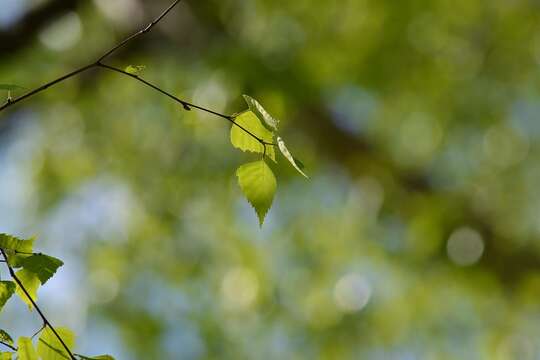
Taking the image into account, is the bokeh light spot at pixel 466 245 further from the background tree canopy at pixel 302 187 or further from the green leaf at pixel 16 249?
the green leaf at pixel 16 249

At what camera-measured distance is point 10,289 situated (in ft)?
2.92

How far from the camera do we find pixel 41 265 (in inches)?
36.3

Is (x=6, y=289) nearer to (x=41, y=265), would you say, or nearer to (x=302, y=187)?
(x=41, y=265)

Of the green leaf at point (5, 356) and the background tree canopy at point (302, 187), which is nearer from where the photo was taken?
the green leaf at point (5, 356)

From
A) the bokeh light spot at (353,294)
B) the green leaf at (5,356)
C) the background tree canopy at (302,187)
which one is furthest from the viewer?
the bokeh light spot at (353,294)

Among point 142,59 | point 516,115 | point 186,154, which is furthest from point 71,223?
point 516,115

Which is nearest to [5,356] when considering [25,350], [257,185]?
[25,350]

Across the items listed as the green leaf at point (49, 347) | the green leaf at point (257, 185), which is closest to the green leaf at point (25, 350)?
the green leaf at point (49, 347)

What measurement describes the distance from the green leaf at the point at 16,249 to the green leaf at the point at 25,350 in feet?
0.28

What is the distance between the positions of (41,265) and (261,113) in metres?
0.31

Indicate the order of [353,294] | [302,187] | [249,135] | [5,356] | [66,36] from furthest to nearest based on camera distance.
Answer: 1. [302,187]
2. [353,294]
3. [66,36]
4. [249,135]
5. [5,356]

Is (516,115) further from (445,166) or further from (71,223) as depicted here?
(71,223)

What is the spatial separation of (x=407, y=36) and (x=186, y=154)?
1.37 m

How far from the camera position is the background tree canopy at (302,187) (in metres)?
3.84
